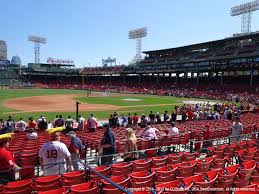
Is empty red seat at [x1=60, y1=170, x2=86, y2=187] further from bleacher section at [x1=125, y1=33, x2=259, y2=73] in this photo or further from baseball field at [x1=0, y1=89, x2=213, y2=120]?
bleacher section at [x1=125, y1=33, x2=259, y2=73]

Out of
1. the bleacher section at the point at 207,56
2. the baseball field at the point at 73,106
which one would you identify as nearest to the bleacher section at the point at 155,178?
the baseball field at the point at 73,106

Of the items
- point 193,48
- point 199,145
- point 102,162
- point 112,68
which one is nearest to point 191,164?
point 102,162

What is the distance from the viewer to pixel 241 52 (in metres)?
60.2

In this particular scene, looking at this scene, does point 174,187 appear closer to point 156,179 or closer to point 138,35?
point 156,179

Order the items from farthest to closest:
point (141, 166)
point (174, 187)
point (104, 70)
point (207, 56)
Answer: point (104, 70), point (207, 56), point (141, 166), point (174, 187)

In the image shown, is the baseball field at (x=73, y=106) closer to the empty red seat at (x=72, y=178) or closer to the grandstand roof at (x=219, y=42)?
the empty red seat at (x=72, y=178)

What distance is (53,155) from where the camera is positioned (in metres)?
7.39

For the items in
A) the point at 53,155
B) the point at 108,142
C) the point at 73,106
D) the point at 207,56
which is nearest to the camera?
the point at 53,155

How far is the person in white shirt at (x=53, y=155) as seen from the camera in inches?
291

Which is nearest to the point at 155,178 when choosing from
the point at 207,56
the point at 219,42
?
the point at 207,56

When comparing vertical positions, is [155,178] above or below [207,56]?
below

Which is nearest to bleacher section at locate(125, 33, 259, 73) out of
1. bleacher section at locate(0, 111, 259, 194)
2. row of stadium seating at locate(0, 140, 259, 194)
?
bleacher section at locate(0, 111, 259, 194)

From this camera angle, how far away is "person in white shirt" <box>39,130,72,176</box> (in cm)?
738

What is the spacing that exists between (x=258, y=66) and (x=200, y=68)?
47.8ft
